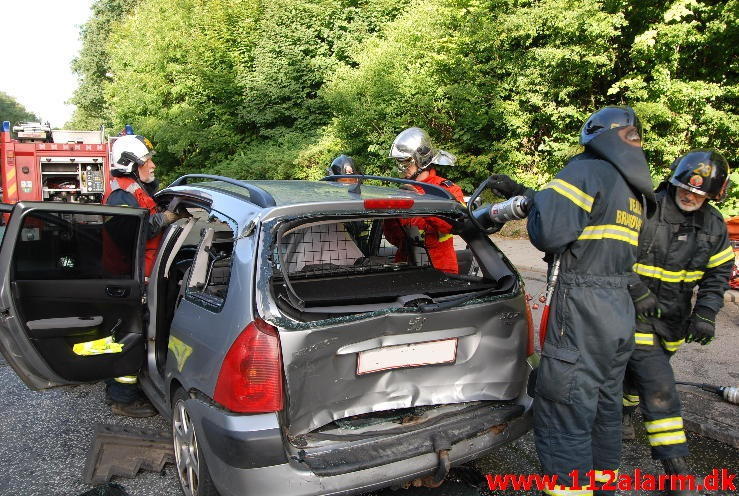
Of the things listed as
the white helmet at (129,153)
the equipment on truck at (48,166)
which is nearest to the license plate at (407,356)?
the white helmet at (129,153)

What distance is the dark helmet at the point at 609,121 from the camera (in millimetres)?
2717

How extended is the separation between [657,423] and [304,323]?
1948mm

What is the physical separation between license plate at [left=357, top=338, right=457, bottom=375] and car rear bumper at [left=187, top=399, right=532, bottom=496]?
37cm

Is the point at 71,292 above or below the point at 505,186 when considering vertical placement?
below

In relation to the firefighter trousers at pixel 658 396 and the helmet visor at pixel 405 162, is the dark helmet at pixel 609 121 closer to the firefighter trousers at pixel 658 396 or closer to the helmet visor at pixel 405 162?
→ the firefighter trousers at pixel 658 396

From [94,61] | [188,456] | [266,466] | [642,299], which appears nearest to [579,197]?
[642,299]

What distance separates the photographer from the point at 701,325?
122 inches

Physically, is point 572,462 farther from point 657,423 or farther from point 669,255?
point 669,255

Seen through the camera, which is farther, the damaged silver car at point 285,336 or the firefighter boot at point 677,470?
the firefighter boot at point 677,470

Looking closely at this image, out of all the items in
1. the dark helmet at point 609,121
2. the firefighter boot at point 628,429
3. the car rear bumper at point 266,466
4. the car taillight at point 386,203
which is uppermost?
the dark helmet at point 609,121

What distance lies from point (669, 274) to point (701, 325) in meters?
0.34

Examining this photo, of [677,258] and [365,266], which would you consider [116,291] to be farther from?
[677,258]

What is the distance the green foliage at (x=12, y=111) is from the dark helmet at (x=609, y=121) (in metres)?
95.7

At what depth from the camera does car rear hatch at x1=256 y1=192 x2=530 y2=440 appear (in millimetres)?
2346
